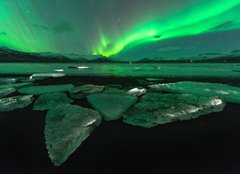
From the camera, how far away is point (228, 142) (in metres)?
2.58

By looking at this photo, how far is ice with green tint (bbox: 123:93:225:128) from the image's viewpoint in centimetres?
323

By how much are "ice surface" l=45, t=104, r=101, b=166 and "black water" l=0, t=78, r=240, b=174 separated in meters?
0.12

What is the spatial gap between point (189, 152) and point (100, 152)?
1604mm

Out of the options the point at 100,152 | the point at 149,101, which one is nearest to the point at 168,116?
the point at 149,101

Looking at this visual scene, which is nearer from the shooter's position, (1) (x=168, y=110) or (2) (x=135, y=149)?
(2) (x=135, y=149)

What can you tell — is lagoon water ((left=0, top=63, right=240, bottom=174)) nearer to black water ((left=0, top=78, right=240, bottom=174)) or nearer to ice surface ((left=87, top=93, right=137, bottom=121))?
black water ((left=0, top=78, right=240, bottom=174))

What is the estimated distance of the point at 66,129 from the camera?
2.69 meters

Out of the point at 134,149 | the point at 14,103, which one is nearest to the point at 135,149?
the point at 134,149

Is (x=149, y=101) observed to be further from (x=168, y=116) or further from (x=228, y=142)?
(x=228, y=142)

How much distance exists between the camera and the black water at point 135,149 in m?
1.97

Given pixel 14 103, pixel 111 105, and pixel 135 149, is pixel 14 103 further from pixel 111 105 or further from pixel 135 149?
pixel 135 149

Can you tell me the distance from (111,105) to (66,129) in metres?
1.70

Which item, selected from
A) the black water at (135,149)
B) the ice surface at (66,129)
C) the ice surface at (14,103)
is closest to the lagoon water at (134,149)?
the black water at (135,149)

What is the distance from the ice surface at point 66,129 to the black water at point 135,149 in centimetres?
12
